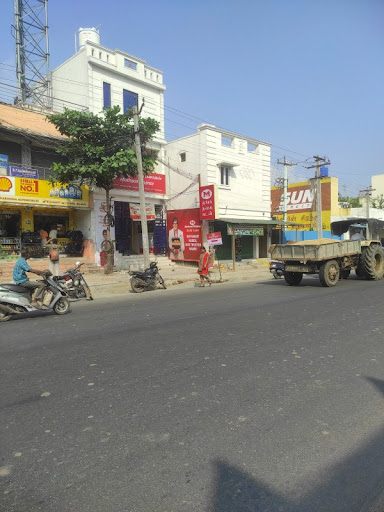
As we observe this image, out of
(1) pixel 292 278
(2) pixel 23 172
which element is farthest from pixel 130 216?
(1) pixel 292 278

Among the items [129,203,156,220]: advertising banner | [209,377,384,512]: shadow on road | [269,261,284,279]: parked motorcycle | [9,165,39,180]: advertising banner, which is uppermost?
[9,165,39,180]: advertising banner

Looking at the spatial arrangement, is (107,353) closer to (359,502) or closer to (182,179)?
(359,502)

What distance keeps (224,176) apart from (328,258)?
12329mm

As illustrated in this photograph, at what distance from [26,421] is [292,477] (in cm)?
225

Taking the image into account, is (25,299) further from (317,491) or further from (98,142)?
(98,142)

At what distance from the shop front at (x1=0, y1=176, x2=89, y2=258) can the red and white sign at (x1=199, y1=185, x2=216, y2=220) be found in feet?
21.1

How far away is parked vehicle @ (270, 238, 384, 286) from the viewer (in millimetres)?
12273

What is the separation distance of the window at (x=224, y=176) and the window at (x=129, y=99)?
6.52m

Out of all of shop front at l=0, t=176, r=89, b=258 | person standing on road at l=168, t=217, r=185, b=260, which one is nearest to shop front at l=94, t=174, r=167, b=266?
person standing on road at l=168, t=217, r=185, b=260

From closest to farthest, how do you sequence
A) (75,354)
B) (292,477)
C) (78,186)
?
(292,477) < (75,354) < (78,186)

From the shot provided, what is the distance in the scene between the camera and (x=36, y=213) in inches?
725

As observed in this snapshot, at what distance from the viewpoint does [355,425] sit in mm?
3111

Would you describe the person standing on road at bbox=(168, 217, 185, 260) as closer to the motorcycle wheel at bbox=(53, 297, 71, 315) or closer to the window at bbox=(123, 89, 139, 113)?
the window at bbox=(123, 89, 139, 113)

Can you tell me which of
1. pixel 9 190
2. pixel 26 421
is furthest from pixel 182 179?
pixel 26 421
